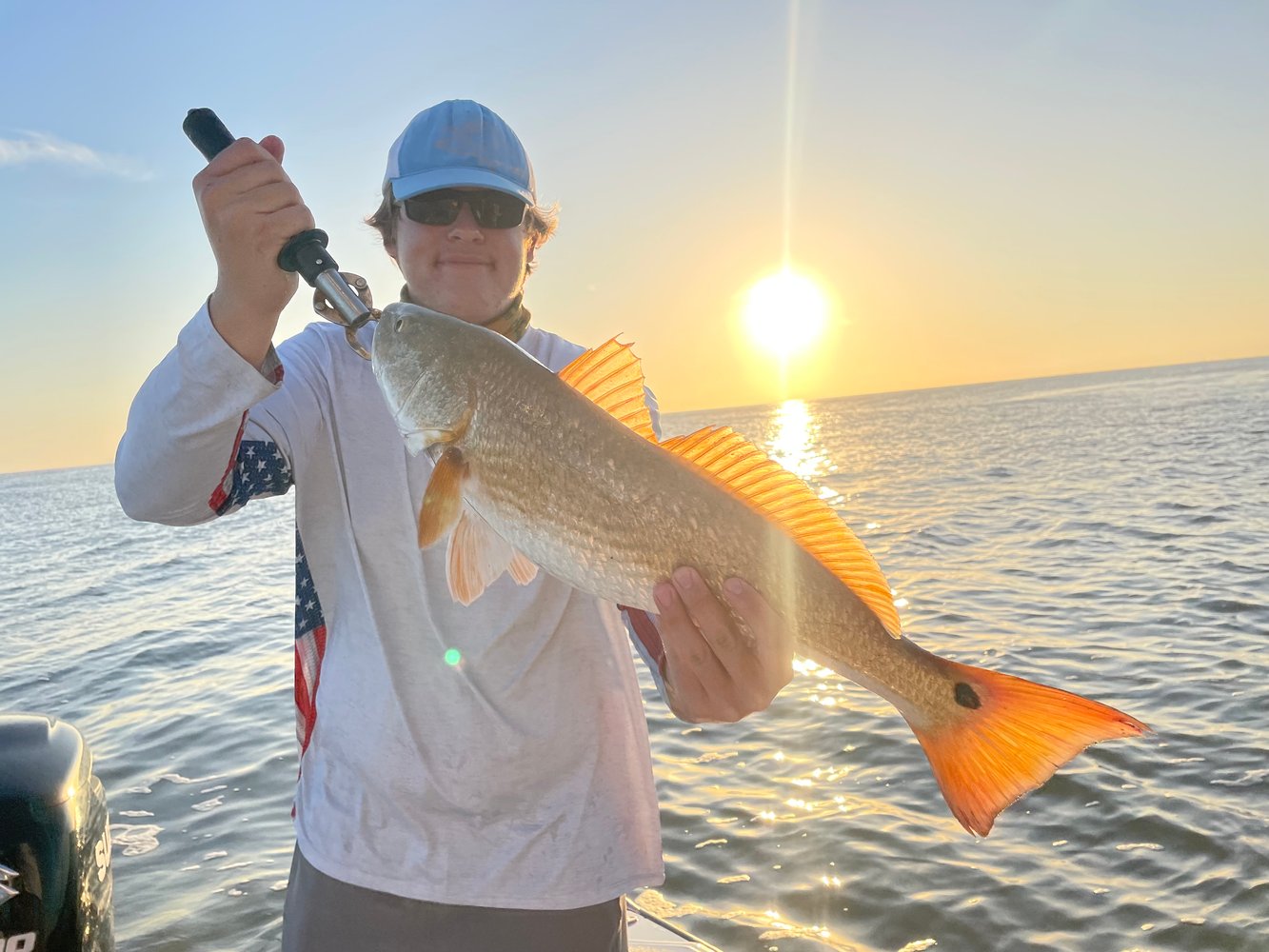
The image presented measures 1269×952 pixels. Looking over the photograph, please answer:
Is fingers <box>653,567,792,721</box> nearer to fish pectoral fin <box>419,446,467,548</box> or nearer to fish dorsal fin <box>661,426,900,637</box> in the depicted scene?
fish dorsal fin <box>661,426,900,637</box>

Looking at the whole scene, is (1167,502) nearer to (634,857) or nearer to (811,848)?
(811,848)

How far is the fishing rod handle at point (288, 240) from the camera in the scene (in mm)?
1986

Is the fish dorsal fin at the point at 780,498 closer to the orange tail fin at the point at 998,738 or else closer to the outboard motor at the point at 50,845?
the orange tail fin at the point at 998,738

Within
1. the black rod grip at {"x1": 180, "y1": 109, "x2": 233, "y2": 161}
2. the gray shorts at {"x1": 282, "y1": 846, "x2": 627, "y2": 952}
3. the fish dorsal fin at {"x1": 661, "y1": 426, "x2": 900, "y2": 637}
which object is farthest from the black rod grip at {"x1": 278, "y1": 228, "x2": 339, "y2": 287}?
the gray shorts at {"x1": 282, "y1": 846, "x2": 627, "y2": 952}

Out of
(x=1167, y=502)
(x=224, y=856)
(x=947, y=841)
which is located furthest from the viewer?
(x=1167, y=502)

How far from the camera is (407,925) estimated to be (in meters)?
2.44

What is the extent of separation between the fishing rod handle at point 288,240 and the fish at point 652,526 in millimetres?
342

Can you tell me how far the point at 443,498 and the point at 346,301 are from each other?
0.59 meters

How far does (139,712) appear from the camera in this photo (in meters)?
10.5

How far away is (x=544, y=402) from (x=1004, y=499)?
21.7 metres

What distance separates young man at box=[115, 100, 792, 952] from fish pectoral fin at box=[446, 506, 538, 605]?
0.89 ft

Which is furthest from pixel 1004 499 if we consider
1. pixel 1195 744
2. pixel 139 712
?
pixel 139 712

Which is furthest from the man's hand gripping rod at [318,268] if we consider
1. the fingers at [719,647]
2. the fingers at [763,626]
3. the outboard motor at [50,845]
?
the outboard motor at [50,845]

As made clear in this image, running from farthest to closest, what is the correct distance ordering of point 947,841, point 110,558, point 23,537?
point 23,537 → point 110,558 → point 947,841
